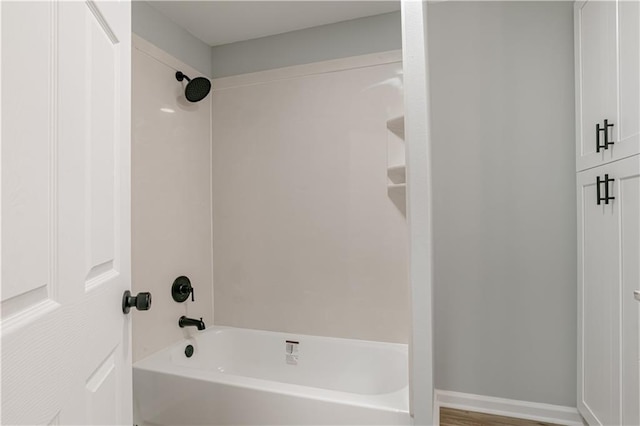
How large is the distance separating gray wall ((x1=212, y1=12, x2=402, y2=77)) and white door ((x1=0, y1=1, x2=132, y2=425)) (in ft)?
5.67

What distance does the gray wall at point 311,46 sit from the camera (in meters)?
2.35

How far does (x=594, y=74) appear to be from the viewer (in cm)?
175

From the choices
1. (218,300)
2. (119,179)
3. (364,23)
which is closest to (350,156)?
(364,23)

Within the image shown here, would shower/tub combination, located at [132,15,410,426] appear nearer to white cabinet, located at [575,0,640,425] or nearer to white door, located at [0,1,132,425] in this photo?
white cabinet, located at [575,0,640,425]

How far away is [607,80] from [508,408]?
1.84m

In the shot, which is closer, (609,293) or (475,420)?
(609,293)

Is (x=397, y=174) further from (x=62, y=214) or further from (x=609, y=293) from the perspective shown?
(x=62, y=214)

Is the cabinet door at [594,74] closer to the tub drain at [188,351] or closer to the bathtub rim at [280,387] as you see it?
the bathtub rim at [280,387]

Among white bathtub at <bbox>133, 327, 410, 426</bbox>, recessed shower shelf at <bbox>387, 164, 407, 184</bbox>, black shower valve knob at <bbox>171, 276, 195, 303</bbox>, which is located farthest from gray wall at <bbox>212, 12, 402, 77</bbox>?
white bathtub at <bbox>133, 327, 410, 426</bbox>

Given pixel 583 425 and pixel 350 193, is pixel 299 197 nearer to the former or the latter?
pixel 350 193

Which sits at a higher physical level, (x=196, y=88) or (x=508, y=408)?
(x=196, y=88)

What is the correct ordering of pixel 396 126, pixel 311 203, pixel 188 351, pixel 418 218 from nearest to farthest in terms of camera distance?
pixel 418 218 → pixel 396 126 → pixel 188 351 → pixel 311 203

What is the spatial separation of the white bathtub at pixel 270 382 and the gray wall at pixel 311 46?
191 centimetres

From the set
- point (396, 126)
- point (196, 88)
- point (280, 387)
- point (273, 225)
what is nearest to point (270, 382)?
point (280, 387)
